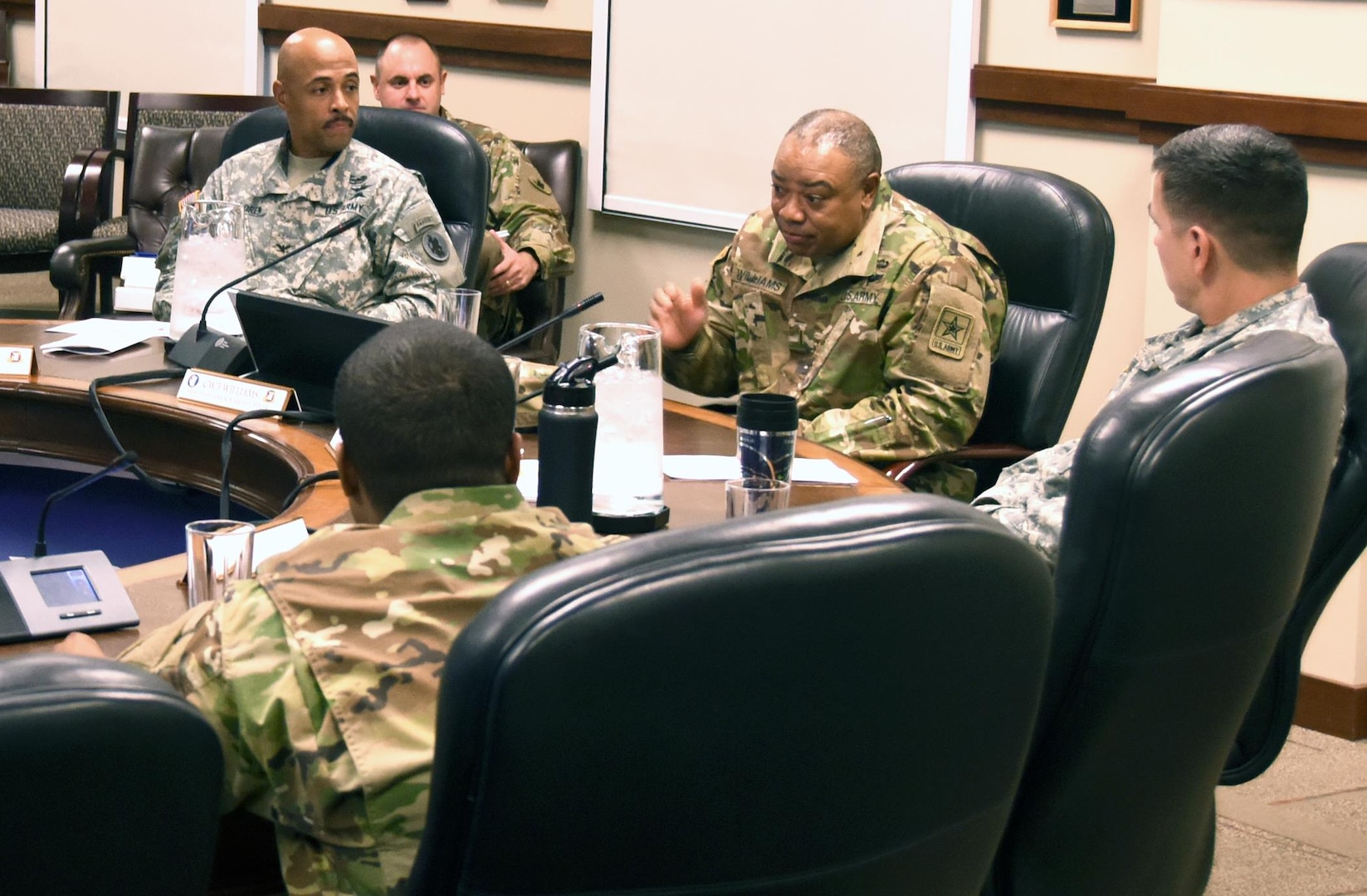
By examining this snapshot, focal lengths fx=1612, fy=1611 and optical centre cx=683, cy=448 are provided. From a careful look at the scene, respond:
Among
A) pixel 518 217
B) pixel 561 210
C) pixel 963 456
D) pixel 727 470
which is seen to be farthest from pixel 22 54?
pixel 727 470

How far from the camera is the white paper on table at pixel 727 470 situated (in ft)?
6.72

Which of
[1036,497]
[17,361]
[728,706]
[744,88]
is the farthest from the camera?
[744,88]

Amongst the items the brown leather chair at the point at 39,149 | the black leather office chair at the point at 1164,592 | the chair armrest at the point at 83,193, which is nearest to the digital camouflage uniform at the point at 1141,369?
the black leather office chair at the point at 1164,592

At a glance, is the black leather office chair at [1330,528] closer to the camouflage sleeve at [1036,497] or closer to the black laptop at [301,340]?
the camouflage sleeve at [1036,497]

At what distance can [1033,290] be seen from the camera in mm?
2689

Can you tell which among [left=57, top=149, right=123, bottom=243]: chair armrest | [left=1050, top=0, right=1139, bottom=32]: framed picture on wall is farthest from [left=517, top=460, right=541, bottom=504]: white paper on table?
[left=57, top=149, right=123, bottom=243]: chair armrest

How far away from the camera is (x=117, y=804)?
710mm

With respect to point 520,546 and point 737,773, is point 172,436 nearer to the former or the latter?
point 520,546

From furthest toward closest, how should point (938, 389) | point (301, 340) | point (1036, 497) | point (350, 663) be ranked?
1. point (938, 389)
2. point (301, 340)
3. point (1036, 497)
4. point (350, 663)

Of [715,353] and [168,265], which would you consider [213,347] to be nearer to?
[168,265]

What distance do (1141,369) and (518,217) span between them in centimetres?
249

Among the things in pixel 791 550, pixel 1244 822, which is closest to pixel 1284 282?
pixel 1244 822

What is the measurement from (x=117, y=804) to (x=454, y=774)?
158mm

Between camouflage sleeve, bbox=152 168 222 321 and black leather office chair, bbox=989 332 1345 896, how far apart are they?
214 centimetres
